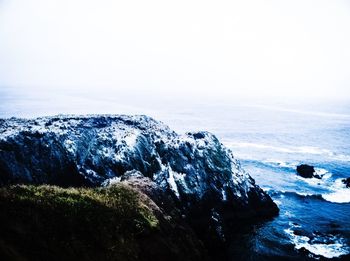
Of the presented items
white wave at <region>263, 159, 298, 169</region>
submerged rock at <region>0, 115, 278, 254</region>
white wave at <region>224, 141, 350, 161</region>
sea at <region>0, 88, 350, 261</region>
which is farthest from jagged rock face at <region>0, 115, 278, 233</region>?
white wave at <region>224, 141, 350, 161</region>

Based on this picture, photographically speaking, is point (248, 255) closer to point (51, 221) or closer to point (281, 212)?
point (281, 212)

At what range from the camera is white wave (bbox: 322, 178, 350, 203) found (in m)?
55.3

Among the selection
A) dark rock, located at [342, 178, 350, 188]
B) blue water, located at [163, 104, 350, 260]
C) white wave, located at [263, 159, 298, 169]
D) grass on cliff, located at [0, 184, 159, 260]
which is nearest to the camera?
grass on cliff, located at [0, 184, 159, 260]

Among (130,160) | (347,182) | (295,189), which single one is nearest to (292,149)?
(347,182)

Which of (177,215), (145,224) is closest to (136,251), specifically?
(145,224)

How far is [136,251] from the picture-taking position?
58.0 feet

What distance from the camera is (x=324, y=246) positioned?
37.9 metres

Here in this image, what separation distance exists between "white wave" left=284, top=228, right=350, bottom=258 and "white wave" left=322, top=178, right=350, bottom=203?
16.9 meters

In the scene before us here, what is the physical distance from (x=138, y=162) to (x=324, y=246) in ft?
83.7

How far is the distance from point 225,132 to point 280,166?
146ft

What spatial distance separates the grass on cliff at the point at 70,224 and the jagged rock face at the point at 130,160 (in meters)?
14.3

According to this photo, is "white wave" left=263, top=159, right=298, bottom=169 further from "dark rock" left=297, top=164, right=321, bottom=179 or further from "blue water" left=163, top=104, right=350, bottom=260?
"dark rock" left=297, top=164, right=321, bottom=179

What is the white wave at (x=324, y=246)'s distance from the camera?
36125 millimetres

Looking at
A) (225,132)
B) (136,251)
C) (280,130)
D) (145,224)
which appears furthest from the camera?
(280,130)
